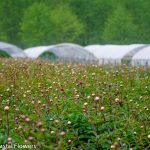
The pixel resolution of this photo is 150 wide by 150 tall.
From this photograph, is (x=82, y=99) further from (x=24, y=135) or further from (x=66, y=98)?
(x=24, y=135)

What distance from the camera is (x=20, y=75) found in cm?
1027

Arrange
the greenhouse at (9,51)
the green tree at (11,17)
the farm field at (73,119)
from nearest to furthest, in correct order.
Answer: the farm field at (73,119), the greenhouse at (9,51), the green tree at (11,17)

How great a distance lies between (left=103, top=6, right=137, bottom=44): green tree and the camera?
45750mm

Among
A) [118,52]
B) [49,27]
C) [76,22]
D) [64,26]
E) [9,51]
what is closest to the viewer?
[118,52]

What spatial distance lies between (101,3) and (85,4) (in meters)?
1.95

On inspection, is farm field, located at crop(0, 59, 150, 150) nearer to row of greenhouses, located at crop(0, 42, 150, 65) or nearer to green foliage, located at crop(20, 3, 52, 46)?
row of greenhouses, located at crop(0, 42, 150, 65)

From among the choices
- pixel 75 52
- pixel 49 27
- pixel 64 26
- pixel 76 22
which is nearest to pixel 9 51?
pixel 75 52

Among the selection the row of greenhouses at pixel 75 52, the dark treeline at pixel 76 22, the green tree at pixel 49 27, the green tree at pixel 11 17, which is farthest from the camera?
the green tree at pixel 11 17

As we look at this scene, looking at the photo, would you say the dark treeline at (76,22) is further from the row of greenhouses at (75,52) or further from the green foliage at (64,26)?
the row of greenhouses at (75,52)

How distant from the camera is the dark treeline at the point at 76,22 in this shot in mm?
46500

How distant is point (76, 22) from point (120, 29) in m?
4.83

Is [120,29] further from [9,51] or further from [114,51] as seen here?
[9,51]

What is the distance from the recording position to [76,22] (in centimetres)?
4759

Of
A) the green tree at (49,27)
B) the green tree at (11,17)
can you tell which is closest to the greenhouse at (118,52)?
the green tree at (49,27)
